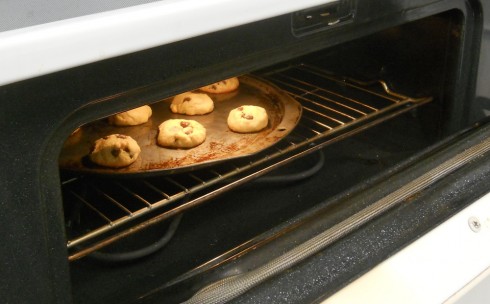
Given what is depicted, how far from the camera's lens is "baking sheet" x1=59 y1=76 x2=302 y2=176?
992mm

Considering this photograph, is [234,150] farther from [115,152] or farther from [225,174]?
[115,152]

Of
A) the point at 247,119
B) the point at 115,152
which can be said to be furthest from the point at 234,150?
the point at 115,152

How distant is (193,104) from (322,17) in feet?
1.47

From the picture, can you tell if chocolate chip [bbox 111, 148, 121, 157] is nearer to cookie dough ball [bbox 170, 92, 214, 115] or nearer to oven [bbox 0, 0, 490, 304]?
oven [bbox 0, 0, 490, 304]

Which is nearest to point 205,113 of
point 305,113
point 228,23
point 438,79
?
point 305,113

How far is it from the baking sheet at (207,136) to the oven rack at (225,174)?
1.1 inches

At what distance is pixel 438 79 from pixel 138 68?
0.67 metres

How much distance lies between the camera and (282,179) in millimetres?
1120

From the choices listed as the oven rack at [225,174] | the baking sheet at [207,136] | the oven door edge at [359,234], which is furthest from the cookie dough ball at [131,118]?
the oven door edge at [359,234]

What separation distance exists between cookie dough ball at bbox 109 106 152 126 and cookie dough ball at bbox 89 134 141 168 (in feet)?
0.34

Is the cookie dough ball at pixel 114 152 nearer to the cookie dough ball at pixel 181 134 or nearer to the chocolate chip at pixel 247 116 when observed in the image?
the cookie dough ball at pixel 181 134

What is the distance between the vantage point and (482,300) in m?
0.93

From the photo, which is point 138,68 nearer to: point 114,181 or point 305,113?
point 114,181

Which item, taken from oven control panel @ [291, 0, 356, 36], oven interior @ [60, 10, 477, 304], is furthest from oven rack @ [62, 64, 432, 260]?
oven control panel @ [291, 0, 356, 36]
